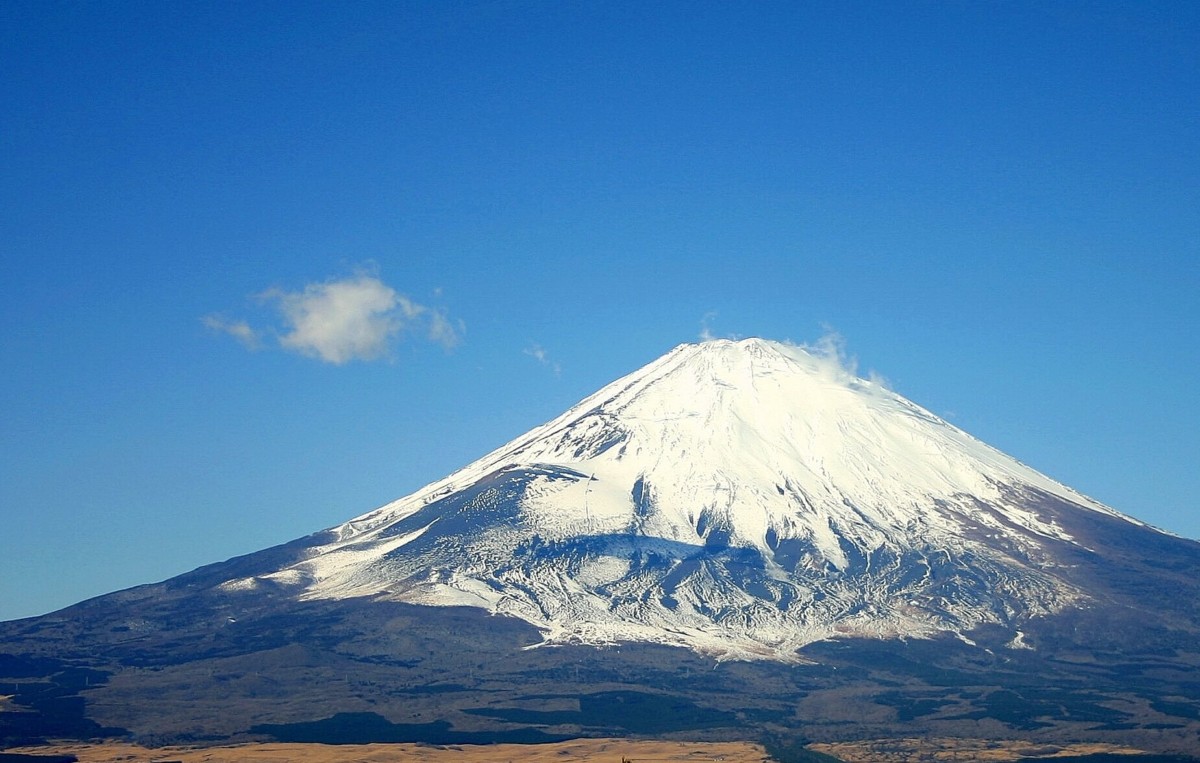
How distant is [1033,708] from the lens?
170875mm

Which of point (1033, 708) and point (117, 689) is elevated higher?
point (117, 689)

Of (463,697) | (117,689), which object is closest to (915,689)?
(463,697)

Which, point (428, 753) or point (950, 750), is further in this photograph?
point (428, 753)

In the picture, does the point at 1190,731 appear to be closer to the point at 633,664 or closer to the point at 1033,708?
the point at 1033,708

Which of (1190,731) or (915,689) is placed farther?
(915,689)

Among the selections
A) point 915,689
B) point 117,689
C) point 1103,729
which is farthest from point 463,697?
point 1103,729

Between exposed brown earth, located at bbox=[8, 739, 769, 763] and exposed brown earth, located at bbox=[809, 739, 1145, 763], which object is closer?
exposed brown earth, located at bbox=[809, 739, 1145, 763]

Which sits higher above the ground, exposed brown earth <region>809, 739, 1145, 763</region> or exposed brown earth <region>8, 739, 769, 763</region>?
exposed brown earth <region>8, 739, 769, 763</region>

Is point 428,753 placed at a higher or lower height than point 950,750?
higher

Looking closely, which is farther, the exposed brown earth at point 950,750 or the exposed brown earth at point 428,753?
the exposed brown earth at point 428,753

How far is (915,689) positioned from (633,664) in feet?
119

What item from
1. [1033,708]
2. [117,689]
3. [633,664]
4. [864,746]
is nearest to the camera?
[864,746]

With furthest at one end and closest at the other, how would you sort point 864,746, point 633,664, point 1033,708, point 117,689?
point 633,664, point 117,689, point 1033,708, point 864,746

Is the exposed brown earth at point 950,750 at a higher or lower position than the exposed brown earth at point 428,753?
lower
